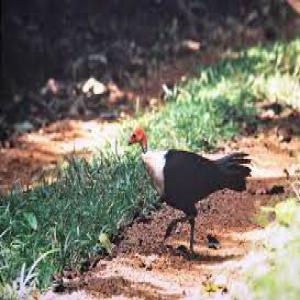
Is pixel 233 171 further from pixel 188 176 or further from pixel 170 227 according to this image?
pixel 170 227

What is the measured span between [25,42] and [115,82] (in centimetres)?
248

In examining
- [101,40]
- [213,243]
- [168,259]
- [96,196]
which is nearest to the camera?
[168,259]

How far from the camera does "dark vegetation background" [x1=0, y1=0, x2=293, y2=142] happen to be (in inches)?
498

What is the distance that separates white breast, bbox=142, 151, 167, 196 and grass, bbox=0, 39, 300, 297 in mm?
562

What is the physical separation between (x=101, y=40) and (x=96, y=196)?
9766 mm

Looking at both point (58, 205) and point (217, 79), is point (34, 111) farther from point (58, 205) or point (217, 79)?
point (58, 205)

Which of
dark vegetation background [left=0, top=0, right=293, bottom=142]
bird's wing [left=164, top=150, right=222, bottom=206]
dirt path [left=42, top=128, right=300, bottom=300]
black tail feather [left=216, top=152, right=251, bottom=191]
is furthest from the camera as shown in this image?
dark vegetation background [left=0, top=0, right=293, bottom=142]

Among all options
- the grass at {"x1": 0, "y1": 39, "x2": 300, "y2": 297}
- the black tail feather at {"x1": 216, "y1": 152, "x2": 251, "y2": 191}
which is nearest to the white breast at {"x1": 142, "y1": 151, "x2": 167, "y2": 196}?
the black tail feather at {"x1": 216, "y1": 152, "x2": 251, "y2": 191}

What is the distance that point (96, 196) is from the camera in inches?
225

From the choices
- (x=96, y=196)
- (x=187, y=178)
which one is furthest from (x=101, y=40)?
(x=187, y=178)

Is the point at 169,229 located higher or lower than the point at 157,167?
lower

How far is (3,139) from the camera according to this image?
10859mm

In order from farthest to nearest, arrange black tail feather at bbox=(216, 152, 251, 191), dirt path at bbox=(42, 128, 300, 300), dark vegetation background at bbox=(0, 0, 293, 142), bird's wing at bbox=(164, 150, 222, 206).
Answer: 1. dark vegetation background at bbox=(0, 0, 293, 142)
2. black tail feather at bbox=(216, 152, 251, 191)
3. bird's wing at bbox=(164, 150, 222, 206)
4. dirt path at bbox=(42, 128, 300, 300)

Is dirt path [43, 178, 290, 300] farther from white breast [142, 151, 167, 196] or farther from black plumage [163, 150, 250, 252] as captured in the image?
white breast [142, 151, 167, 196]
